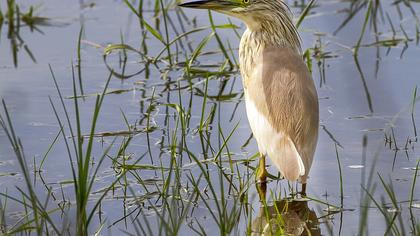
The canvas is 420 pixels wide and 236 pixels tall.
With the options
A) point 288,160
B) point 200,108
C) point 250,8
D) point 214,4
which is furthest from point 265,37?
point 288,160

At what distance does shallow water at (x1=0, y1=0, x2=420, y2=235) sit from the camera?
4.66 meters

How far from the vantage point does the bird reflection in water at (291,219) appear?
437 centimetres

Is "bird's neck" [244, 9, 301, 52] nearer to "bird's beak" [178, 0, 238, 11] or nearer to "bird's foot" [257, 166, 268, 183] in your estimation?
"bird's beak" [178, 0, 238, 11]

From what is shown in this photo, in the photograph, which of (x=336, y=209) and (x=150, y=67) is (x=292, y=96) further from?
(x=150, y=67)

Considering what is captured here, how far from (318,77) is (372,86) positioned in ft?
1.18

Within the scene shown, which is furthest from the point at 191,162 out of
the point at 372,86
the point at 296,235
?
the point at 372,86

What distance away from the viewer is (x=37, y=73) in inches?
259

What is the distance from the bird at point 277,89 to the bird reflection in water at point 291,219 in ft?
0.32

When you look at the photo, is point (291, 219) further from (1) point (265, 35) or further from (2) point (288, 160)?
(1) point (265, 35)

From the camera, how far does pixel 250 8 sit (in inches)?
222

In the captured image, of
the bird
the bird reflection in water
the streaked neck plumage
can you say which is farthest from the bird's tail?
the streaked neck plumage

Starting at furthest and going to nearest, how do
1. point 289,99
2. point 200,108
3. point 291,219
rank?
point 200,108 < point 289,99 < point 291,219

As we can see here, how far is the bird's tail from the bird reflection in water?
0.13m

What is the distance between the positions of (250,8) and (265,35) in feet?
0.55
